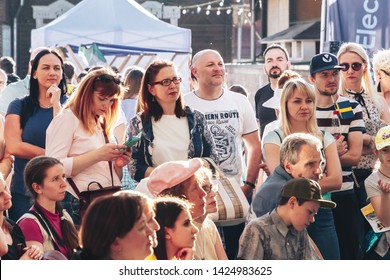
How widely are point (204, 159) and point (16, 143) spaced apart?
1.24 m

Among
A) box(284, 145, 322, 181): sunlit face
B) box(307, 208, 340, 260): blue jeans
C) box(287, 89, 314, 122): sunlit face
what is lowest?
box(307, 208, 340, 260): blue jeans

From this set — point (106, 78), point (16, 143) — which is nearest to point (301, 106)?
point (106, 78)

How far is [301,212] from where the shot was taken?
549 centimetres

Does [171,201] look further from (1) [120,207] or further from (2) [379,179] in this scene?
(2) [379,179]

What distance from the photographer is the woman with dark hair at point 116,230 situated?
4.01 meters

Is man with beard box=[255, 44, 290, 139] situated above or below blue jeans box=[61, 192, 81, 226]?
above

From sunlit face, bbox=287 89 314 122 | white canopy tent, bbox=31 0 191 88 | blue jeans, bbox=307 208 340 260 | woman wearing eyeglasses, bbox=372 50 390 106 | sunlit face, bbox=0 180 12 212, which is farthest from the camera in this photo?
white canopy tent, bbox=31 0 191 88

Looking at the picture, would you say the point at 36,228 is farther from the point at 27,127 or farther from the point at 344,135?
the point at 344,135

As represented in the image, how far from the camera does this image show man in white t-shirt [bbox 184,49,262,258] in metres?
7.22

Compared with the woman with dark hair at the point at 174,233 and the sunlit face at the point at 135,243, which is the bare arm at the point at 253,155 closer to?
the woman with dark hair at the point at 174,233

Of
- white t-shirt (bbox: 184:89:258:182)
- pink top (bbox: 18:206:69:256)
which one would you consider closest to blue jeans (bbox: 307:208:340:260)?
white t-shirt (bbox: 184:89:258:182)

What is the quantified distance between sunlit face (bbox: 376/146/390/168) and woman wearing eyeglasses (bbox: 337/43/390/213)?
0.53m

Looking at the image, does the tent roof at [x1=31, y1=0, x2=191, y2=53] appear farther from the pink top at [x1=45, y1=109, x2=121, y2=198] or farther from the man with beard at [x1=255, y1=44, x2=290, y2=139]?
the pink top at [x1=45, y1=109, x2=121, y2=198]

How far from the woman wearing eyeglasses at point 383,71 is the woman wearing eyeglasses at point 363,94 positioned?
16cm
